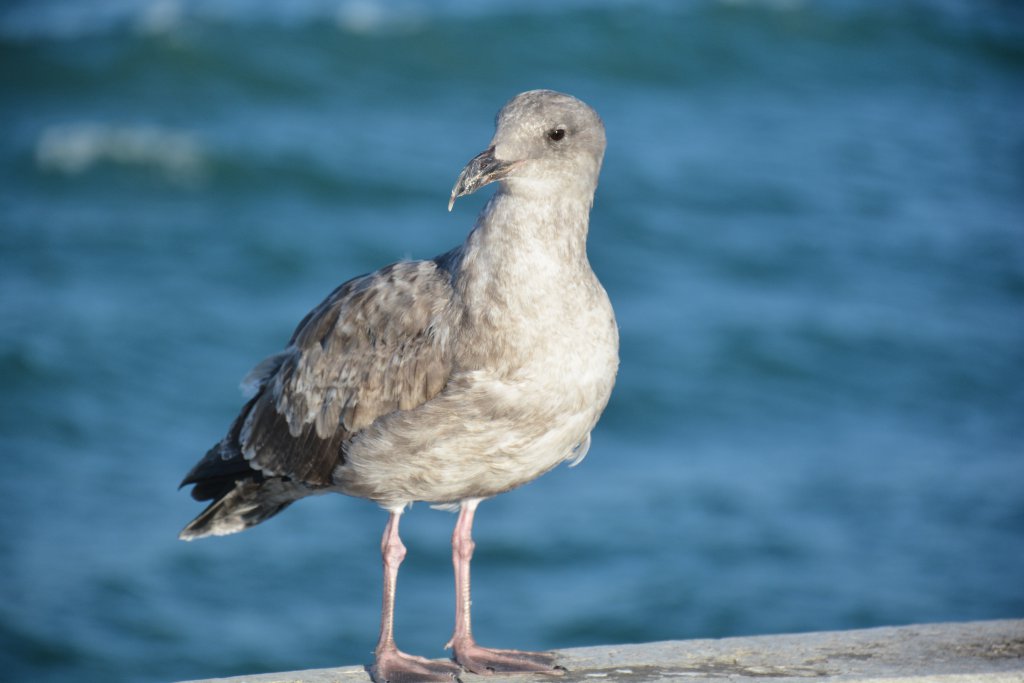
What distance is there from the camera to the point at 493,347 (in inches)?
213

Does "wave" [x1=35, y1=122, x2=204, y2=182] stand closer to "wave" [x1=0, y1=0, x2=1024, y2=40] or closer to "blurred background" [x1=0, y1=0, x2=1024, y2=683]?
"blurred background" [x1=0, y1=0, x2=1024, y2=683]

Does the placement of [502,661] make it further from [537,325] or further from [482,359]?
[537,325]

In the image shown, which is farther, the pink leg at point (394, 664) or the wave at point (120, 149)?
the wave at point (120, 149)

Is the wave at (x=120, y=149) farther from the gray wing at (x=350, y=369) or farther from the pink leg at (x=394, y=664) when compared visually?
the pink leg at (x=394, y=664)

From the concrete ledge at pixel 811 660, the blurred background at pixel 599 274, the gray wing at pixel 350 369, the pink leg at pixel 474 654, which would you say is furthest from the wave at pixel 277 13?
the concrete ledge at pixel 811 660

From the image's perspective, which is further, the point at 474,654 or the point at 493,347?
the point at 474,654

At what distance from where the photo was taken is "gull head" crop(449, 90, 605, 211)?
5.29 m

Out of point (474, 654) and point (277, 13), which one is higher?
point (277, 13)

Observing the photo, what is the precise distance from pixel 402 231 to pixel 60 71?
26.4ft

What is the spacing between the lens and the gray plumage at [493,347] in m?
5.38

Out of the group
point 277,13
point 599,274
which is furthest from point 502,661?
point 277,13

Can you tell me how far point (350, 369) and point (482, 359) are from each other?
74cm

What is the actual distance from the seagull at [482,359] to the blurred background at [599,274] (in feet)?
22.8

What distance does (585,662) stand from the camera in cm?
580
